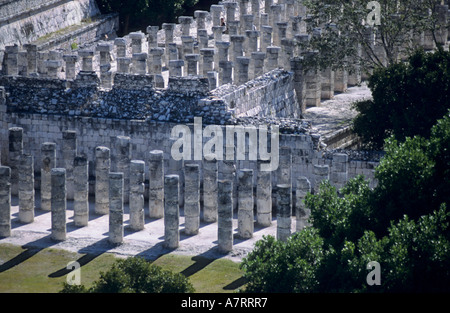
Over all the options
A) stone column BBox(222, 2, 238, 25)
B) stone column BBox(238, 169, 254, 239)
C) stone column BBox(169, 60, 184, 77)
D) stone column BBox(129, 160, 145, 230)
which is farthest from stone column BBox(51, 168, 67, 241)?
stone column BBox(222, 2, 238, 25)

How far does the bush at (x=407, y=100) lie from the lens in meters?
41.5

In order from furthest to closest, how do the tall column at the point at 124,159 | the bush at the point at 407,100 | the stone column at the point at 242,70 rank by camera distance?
the stone column at the point at 242,70 → the tall column at the point at 124,159 → the bush at the point at 407,100

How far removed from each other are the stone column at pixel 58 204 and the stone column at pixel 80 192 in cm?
91

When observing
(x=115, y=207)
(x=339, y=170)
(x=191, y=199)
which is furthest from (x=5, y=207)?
(x=339, y=170)

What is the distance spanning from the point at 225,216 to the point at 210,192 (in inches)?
105

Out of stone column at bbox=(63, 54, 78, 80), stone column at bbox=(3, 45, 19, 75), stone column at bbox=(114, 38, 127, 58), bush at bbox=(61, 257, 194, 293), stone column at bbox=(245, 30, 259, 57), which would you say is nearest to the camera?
bush at bbox=(61, 257, 194, 293)

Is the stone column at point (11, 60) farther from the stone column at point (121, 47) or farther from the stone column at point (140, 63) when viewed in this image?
the stone column at point (121, 47)

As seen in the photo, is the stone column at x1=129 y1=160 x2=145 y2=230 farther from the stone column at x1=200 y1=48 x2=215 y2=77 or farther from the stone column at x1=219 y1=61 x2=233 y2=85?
the stone column at x1=200 y1=48 x2=215 y2=77

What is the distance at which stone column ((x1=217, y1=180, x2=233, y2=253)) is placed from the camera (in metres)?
37.5

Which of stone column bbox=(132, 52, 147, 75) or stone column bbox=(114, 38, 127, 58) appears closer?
stone column bbox=(132, 52, 147, 75)

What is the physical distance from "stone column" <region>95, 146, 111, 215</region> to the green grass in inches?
142

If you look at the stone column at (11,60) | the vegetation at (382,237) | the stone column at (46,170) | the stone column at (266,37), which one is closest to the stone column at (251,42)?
the stone column at (266,37)

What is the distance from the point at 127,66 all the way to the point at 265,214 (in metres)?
12.2

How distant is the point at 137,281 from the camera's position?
1252 inches
